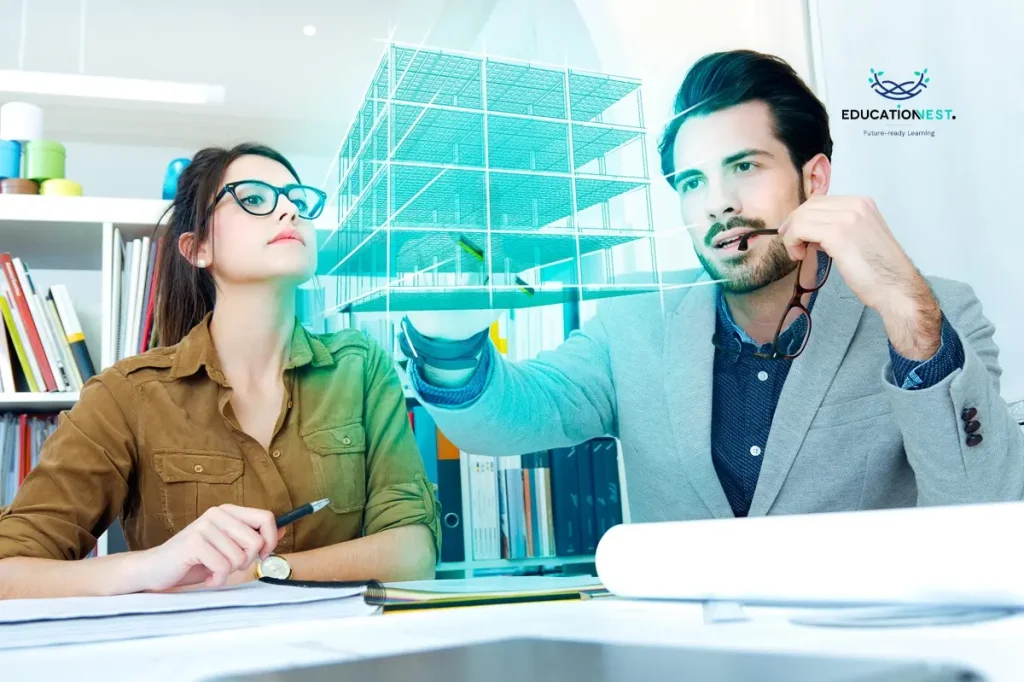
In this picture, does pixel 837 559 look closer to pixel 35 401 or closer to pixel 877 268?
pixel 877 268

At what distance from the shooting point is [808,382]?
4.60 ft

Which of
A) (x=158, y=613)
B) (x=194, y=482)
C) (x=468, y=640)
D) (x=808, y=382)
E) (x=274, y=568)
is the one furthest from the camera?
(x=808, y=382)

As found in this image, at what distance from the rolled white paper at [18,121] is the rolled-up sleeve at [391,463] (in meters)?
0.58

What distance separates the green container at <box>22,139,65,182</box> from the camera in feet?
4.01

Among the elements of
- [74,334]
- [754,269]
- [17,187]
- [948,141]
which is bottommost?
[74,334]

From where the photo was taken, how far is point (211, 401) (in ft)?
3.94

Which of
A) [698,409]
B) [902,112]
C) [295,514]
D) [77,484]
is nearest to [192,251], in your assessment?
[77,484]

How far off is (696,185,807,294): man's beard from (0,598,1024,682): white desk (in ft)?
3.27

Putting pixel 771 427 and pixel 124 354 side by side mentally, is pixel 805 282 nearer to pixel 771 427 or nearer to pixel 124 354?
pixel 771 427

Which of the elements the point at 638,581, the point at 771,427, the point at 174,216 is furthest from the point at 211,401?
the point at 771,427

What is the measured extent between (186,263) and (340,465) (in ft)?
1.23

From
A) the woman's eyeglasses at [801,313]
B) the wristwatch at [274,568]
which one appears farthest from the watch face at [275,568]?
the woman's eyeglasses at [801,313]

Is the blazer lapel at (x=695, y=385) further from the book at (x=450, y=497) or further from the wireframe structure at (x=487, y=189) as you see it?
the book at (x=450, y=497)

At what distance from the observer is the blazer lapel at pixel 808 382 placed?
138 cm
